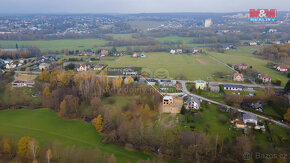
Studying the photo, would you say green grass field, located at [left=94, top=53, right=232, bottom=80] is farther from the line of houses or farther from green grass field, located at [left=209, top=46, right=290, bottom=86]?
green grass field, located at [left=209, top=46, right=290, bottom=86]

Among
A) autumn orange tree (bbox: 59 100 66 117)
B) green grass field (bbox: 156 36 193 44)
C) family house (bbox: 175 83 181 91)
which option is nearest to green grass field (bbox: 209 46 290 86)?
family house (bbox: 175 83 181 91)

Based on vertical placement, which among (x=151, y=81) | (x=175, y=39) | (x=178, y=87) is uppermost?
(x=175, y=39)

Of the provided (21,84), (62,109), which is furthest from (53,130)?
(21,84)

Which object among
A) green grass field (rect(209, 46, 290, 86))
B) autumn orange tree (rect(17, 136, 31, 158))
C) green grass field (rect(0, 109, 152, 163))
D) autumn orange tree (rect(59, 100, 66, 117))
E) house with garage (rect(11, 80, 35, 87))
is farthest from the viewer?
green grass field (rect(209, 46, 290, 86))

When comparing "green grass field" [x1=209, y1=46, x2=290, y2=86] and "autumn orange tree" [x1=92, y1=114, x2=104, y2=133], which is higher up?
"green grass field" [x1=209, y1=46, x2=290, y2=86]

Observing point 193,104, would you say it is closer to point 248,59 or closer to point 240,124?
point 240,124

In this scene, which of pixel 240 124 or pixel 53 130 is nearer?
pixel 240 124
